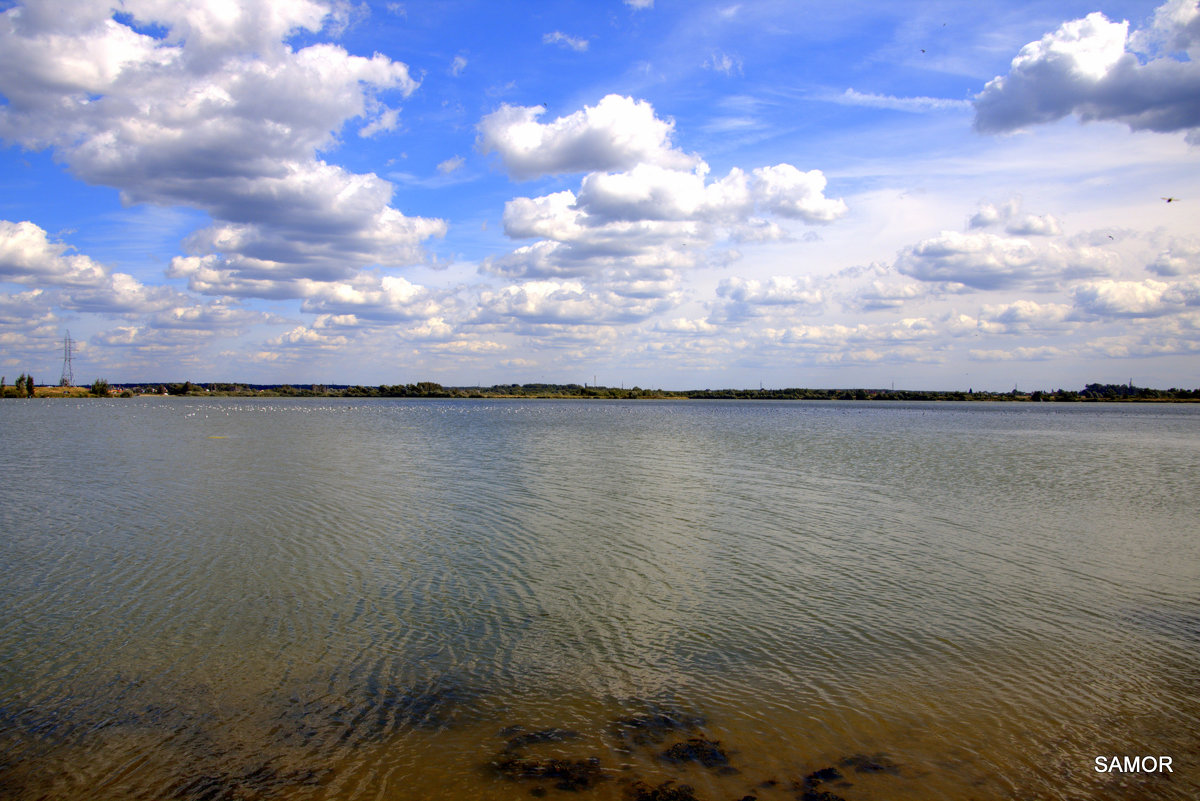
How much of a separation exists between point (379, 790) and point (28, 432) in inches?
2206

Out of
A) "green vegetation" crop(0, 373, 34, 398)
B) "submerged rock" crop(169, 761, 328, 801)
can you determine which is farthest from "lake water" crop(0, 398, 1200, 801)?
"green vegetation" crop(0, 373, 34, 398)

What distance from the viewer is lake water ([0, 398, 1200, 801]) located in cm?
636

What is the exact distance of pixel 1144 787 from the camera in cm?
625

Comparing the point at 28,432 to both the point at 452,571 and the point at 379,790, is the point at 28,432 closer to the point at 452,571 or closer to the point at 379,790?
the point at 452,571

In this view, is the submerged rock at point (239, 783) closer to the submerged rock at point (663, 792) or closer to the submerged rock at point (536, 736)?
the submerged rock at point (536, 736)

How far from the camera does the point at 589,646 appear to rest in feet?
30.8

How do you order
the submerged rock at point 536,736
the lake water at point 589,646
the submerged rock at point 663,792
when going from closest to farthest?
the submerged rock at point 663,792 < the lake water at point 589,646 < the submerged rock at point 536,736

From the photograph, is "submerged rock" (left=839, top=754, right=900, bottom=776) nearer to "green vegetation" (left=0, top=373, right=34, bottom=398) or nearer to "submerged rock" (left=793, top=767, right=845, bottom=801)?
"submerged rock" (left=793, top=767, right=845, bottom=801)

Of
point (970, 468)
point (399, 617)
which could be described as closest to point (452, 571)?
point (399, 617)

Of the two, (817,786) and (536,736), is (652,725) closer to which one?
(536,736)

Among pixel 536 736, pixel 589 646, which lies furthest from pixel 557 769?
pixel 589 646

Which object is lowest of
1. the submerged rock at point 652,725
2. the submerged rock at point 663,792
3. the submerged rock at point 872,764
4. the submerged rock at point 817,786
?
the submerged rock at point 872,764

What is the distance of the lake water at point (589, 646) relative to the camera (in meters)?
6.36

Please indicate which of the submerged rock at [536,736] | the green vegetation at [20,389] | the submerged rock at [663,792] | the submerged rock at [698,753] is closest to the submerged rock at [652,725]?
the submerged rock at [698,753]
